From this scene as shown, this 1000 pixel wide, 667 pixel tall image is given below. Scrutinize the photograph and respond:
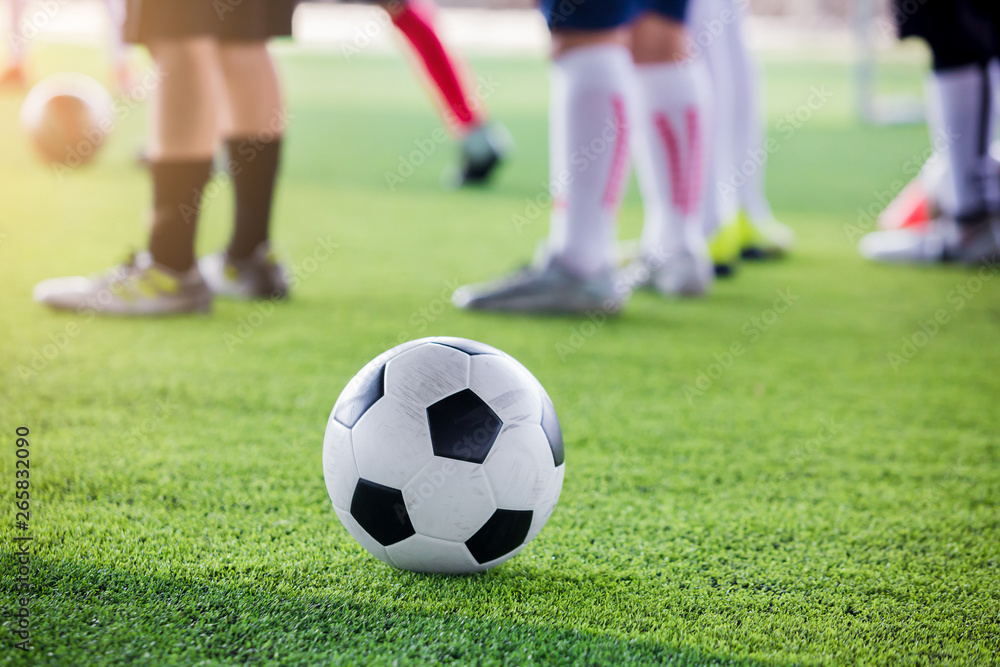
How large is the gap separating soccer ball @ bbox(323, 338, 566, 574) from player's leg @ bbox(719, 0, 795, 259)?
261 cm

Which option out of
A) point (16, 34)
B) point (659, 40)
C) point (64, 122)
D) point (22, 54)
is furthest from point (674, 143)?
point (22, 54)

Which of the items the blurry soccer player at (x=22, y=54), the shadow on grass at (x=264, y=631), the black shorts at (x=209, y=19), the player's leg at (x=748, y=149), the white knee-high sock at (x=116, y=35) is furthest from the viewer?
the blurry soccer player at (x=22, y=54)

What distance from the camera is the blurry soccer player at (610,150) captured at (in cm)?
266

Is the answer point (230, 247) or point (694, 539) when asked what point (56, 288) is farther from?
point (694, 539)

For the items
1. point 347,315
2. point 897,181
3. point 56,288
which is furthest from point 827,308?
point 897,181

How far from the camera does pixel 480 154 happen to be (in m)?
4.89

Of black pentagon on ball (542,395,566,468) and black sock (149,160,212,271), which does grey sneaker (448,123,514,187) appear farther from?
black pentagon on ball (542,395,566,468)

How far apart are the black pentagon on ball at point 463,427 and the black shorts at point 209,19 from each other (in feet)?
5.57

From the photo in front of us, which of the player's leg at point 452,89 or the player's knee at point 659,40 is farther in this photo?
the player's leg at point 452,89

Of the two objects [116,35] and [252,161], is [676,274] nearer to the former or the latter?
[252,161]

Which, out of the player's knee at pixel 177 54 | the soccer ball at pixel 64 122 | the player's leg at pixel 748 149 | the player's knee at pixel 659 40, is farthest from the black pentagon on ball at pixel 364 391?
the soccer ball at pixel 64 122

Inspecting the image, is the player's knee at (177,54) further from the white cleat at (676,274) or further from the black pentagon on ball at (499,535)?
the black pentagon on ball at (499,535)

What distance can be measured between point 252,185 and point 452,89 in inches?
80.4

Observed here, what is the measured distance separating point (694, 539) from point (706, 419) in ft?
1.94
